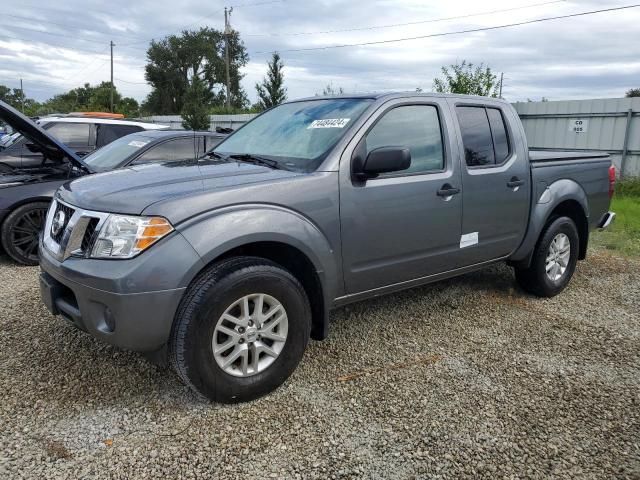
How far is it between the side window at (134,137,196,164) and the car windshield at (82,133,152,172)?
137 millimetres

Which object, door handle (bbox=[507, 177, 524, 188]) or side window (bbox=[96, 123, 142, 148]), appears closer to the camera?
door handle (bbox=[507, 177, 524, 188])

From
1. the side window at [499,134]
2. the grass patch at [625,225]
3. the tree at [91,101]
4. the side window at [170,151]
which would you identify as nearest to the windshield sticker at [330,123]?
the side window at [499,134]

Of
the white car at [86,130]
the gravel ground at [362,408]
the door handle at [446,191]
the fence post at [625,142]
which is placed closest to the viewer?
the gravel ground at [362,408]

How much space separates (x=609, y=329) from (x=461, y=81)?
18173 mm

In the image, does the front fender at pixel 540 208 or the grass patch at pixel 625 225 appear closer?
the front fender at pixel 540 208

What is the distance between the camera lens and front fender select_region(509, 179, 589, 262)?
4414mm

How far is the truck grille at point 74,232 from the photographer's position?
2.64 metres

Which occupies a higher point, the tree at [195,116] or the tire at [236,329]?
the tree at [195,116]

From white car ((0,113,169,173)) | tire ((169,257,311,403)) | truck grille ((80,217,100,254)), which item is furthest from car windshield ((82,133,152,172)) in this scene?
tire ((169,257,311,403))

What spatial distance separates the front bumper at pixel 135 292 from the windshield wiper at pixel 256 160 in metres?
0.94

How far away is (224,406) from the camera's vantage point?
283 cm

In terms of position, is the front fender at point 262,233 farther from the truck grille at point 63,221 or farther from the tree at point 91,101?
the tree at point 91,101

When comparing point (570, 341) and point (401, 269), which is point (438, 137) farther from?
point (570, 341)

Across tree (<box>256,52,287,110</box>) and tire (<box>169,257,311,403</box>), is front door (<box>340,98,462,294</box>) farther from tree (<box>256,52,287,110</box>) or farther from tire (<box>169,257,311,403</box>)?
tree (<box>256,52,287,110</box>)
